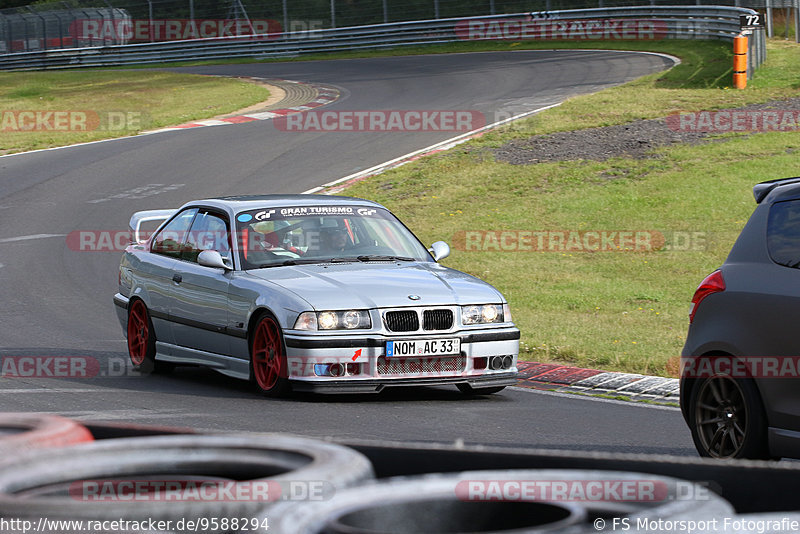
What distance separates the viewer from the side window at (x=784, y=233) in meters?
6.35

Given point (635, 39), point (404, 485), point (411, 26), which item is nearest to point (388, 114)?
point (635, 39)

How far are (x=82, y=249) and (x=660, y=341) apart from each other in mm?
9706

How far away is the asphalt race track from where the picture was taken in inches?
319

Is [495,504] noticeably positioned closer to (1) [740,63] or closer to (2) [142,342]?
(2) [142,342]

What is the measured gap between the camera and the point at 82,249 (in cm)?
1775

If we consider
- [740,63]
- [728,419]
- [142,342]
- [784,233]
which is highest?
[740,63]

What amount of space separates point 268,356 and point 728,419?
3.81 meters

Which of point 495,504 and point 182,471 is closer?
point 495,504

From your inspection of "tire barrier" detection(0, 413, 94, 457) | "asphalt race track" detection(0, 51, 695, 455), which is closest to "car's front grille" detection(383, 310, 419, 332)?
"asphalt race track" detection(0, 51, 695, 455)

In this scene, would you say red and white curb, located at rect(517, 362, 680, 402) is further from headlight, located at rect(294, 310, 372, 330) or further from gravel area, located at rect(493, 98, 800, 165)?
gravel area, located at rect(493, 98, 800, 165)

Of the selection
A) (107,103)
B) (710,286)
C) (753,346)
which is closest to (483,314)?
(710,286)

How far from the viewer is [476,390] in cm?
959

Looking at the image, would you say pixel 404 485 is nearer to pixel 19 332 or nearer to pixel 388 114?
pixel 19 332

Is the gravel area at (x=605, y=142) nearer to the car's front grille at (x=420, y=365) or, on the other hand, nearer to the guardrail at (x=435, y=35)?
the guardrail at (x=435, y=35)
